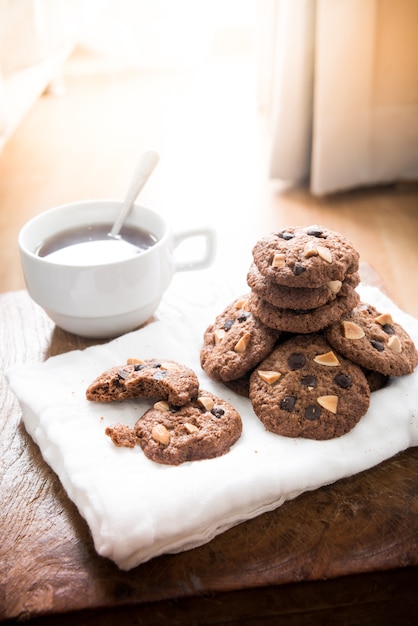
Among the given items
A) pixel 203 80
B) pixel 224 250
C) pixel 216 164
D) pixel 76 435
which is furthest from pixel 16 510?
pixel 203 80

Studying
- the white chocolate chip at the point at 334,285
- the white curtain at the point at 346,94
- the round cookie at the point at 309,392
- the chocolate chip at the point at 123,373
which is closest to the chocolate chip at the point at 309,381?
the round cookie at the point at 309,392

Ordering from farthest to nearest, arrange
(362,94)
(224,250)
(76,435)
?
(362,94) → (224,250) → (76,435)

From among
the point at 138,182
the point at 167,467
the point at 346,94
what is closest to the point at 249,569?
the point at 167,467

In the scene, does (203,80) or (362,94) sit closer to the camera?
(362,94)

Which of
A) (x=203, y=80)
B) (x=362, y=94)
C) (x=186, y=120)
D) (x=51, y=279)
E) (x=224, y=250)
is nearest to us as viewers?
(x=51, y=279)

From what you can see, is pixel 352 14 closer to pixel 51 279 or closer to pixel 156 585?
pixel 51 279

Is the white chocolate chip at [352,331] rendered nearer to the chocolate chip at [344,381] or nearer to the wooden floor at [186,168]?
the chocolate chip at [344,381]

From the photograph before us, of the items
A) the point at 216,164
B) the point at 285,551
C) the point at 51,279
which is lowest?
the point at 216,164

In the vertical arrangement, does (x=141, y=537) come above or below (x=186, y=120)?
above

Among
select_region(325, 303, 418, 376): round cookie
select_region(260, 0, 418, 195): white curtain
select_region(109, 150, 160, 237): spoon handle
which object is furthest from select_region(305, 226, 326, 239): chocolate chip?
select_region(260, 0, 418, 195): white curtain

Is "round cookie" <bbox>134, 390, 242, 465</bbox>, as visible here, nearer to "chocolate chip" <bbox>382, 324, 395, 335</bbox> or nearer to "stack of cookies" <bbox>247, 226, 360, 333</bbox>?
"stack of cookies" <bbox>247, 226, 360, 333</bbox>
